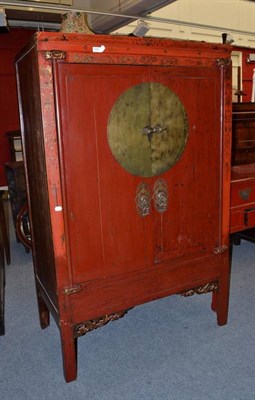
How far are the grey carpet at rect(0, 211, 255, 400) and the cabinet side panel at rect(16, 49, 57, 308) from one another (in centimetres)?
38

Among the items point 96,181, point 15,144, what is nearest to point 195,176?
point 96,181

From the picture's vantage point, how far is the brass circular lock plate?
4.95 feet

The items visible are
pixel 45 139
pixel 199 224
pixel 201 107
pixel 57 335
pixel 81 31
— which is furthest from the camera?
pixel 57 335

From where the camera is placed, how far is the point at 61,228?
1482mm

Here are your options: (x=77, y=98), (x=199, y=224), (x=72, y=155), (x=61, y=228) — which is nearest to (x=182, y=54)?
(x=77, y=98)

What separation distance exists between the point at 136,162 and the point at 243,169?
1.50 m

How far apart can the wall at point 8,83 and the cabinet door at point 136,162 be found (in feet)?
16.3

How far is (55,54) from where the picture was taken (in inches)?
52.6

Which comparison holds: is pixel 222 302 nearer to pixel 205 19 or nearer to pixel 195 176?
pixel 195 176

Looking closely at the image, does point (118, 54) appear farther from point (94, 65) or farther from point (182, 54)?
point (182, 54)

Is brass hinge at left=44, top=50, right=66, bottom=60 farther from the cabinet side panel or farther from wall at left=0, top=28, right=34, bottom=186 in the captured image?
wall at left=0, top=28, right=34, bottom=186

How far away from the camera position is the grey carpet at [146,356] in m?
1.57

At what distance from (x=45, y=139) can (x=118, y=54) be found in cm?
47

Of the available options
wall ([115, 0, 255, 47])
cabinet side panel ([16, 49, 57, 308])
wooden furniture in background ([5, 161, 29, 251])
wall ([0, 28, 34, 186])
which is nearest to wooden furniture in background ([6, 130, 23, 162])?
wall ([0, 28, 34, 186])
